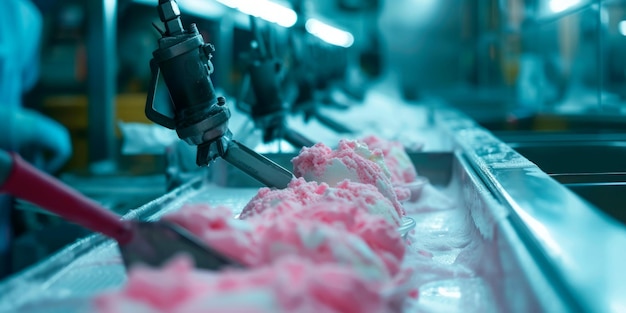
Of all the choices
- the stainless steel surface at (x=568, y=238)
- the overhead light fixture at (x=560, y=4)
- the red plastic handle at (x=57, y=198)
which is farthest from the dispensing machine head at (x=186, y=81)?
the overhead light fixture at (x=560, y=4)

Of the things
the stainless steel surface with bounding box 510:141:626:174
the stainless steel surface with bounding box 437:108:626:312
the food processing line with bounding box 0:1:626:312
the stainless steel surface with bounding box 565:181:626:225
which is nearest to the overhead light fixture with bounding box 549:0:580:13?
the stainless steel surface with bounding box 510:141:626:174

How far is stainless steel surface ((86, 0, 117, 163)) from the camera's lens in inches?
122

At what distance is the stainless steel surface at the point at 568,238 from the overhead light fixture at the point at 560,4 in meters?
2.36

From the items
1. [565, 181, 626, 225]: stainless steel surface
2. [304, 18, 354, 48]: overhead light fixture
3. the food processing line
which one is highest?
[304, 18, 354, 48]: overhead light fixture

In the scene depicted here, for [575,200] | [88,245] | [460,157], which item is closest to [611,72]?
[460,157]

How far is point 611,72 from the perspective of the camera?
5.97m

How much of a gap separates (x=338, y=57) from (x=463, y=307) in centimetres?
373

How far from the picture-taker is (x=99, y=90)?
3164 millimetres

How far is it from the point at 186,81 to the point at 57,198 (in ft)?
1.34

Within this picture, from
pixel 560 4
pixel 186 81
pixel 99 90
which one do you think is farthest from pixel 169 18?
pixel 560 4

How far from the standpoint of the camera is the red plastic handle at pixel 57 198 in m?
0.68

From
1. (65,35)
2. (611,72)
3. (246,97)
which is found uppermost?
(65,35)

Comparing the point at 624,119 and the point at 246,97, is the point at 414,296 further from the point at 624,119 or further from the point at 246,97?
the point at 624,119

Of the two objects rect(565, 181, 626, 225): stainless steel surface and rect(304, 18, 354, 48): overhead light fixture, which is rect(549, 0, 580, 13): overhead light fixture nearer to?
rect(304, 18, 354, 48): overhead light fixture
